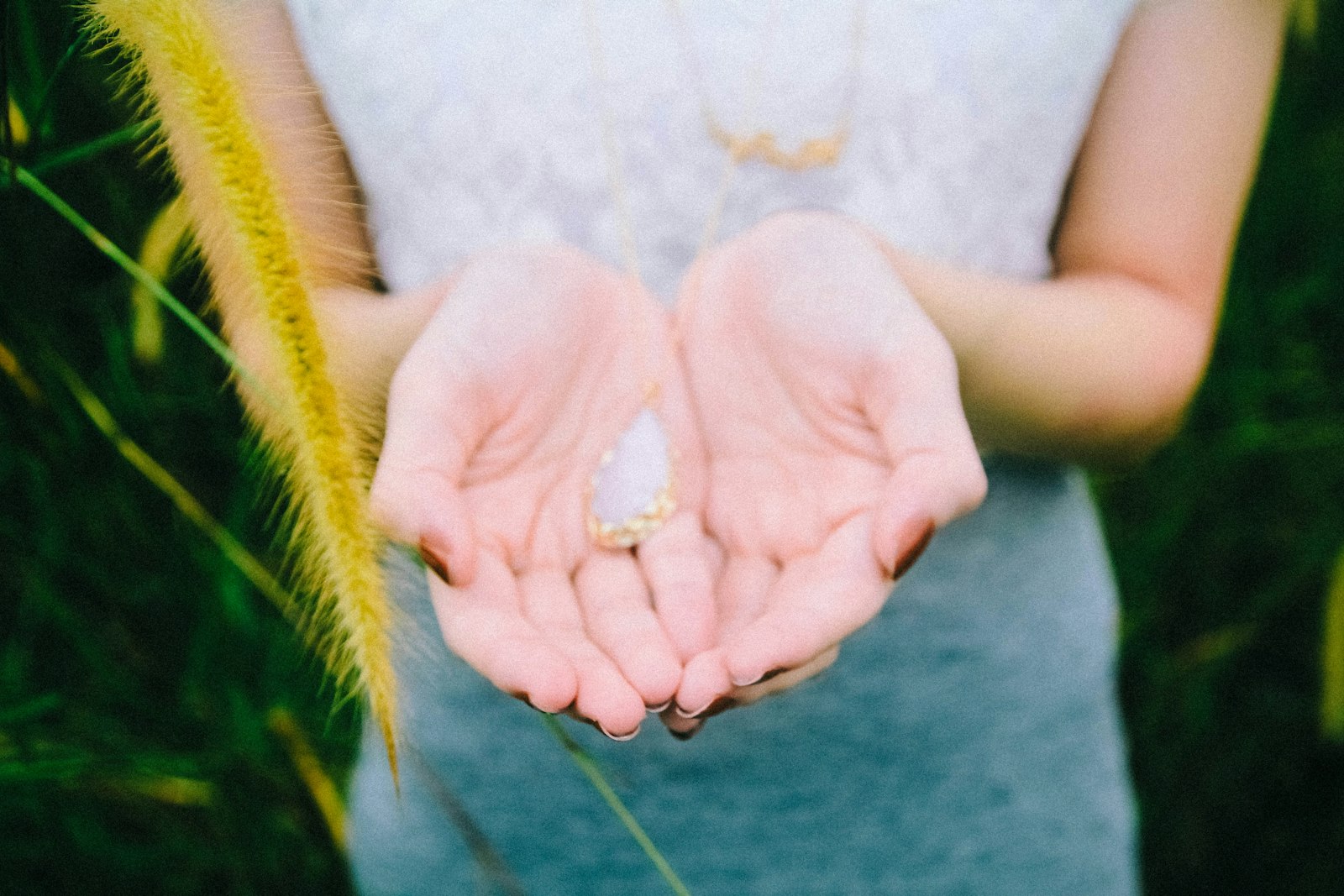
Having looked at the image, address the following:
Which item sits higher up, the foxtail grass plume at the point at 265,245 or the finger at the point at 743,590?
the foxtail grass plume at the point at 265,245

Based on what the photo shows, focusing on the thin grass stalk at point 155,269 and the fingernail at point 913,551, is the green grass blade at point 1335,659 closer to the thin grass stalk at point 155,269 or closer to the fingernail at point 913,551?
the fingernail at point 913,551

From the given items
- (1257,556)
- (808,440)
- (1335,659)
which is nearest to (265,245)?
(808,440)

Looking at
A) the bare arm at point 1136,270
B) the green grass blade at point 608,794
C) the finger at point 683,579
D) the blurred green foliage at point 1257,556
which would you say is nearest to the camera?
the green grass blade at point 608,794

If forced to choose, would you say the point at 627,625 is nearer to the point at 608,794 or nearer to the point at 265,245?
the point at 608,794

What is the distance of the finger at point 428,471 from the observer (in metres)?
0.44

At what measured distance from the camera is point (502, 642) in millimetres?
432

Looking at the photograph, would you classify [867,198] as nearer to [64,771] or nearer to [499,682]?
[499,682]

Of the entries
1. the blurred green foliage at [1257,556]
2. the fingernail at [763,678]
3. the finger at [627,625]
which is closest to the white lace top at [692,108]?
the finger at [627,625]

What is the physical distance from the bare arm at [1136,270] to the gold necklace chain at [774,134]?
3.6 inches

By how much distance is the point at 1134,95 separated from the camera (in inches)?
24.4

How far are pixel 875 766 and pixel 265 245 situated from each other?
549 mm

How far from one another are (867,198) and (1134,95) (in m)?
0.19

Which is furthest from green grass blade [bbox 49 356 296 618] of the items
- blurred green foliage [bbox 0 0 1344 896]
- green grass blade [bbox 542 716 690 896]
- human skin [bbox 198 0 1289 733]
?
green grass blade [bbox 542 716 690 896]

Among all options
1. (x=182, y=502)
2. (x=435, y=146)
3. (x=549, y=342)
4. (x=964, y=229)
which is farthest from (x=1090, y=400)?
(x=182, y=502)
